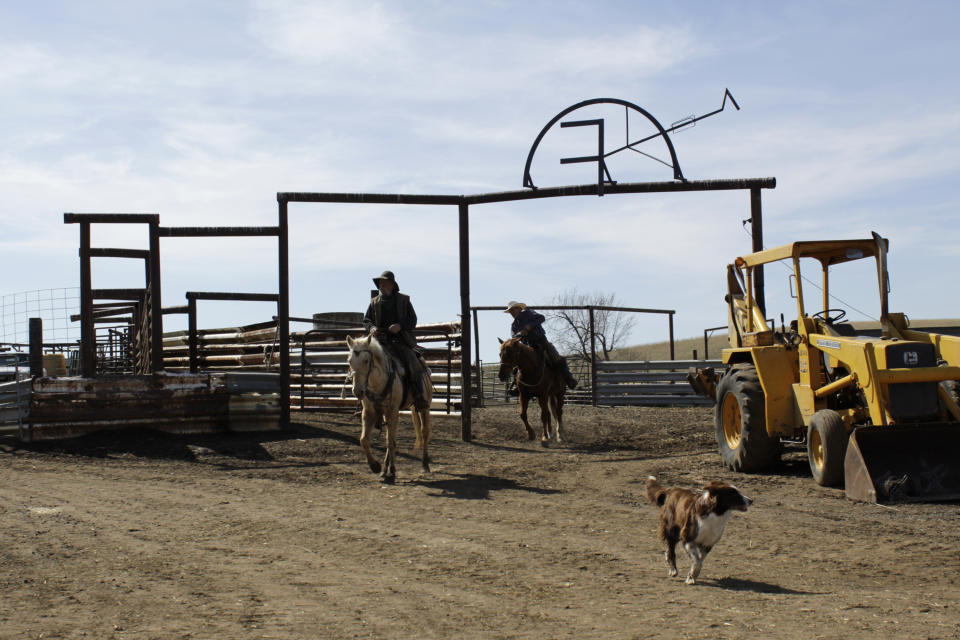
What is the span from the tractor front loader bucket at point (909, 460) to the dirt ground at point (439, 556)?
257 mm

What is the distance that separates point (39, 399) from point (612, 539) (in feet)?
31.5

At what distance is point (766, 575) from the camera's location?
6672 mm

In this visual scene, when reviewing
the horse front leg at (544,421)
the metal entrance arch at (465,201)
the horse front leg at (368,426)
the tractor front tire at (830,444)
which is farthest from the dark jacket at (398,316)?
the tractor front tire at (830,444)

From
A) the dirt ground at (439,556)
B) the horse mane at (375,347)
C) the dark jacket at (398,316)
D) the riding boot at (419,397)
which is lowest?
the dirt ground at (439,556)

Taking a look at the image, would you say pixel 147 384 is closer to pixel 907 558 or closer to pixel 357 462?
pixel 357 462

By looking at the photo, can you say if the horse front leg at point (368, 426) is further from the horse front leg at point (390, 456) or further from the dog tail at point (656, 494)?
the dog tail at point (656, 494)

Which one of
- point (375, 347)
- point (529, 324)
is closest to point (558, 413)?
point (529, 324)

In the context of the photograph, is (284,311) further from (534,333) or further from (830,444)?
(830,444)

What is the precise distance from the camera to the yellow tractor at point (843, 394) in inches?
375

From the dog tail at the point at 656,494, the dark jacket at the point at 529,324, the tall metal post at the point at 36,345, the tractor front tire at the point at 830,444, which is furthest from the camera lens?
the dark jacket at the point at 529,324

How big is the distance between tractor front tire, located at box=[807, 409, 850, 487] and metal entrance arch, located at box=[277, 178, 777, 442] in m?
4.53

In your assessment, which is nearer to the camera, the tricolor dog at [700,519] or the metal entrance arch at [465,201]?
the tricolor dog at [700,519]

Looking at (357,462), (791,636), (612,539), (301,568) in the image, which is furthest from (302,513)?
(791,636)

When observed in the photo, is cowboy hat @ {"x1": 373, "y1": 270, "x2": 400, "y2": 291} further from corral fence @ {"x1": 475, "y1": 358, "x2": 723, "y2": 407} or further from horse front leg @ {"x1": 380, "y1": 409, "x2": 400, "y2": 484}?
corral fence @ {"x1": 475, "y1": 358, "x2": 723, "y2": 407}
